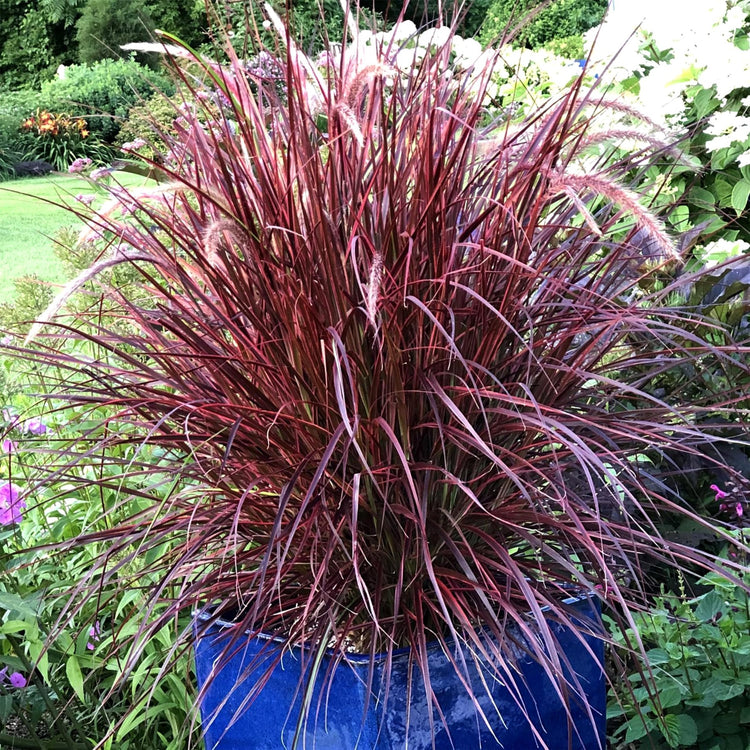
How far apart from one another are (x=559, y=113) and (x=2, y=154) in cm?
1161

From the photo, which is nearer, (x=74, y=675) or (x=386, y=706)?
(x=386, y=706)

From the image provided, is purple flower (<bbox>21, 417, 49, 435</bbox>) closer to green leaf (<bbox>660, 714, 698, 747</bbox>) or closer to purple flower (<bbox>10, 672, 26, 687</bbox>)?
purple flower (<bbox>10, 672, 26, 687</bbox>)

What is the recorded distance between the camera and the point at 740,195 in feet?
9.11

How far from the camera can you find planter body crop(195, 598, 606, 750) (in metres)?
1.23

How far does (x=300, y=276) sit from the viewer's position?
1.29 m

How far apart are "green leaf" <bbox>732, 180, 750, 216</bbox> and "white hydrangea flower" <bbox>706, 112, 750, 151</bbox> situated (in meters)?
0.13

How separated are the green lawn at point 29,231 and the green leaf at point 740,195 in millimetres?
4599

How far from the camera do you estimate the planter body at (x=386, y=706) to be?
1229 mm

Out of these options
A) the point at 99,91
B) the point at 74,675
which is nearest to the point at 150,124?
the point at 74,675

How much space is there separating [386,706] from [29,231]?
9316mm

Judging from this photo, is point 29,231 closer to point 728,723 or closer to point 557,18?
point 728,723

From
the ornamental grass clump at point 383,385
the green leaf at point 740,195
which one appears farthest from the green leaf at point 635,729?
the green leaf at point 740,195

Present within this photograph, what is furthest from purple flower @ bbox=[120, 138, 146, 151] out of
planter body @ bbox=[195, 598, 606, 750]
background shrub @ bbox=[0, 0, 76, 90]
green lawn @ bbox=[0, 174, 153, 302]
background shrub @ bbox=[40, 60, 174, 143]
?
background shrub @ bbox=[0, 0, 76, 90]

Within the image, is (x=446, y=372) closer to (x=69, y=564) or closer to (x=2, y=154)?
(x=69, y=564)
